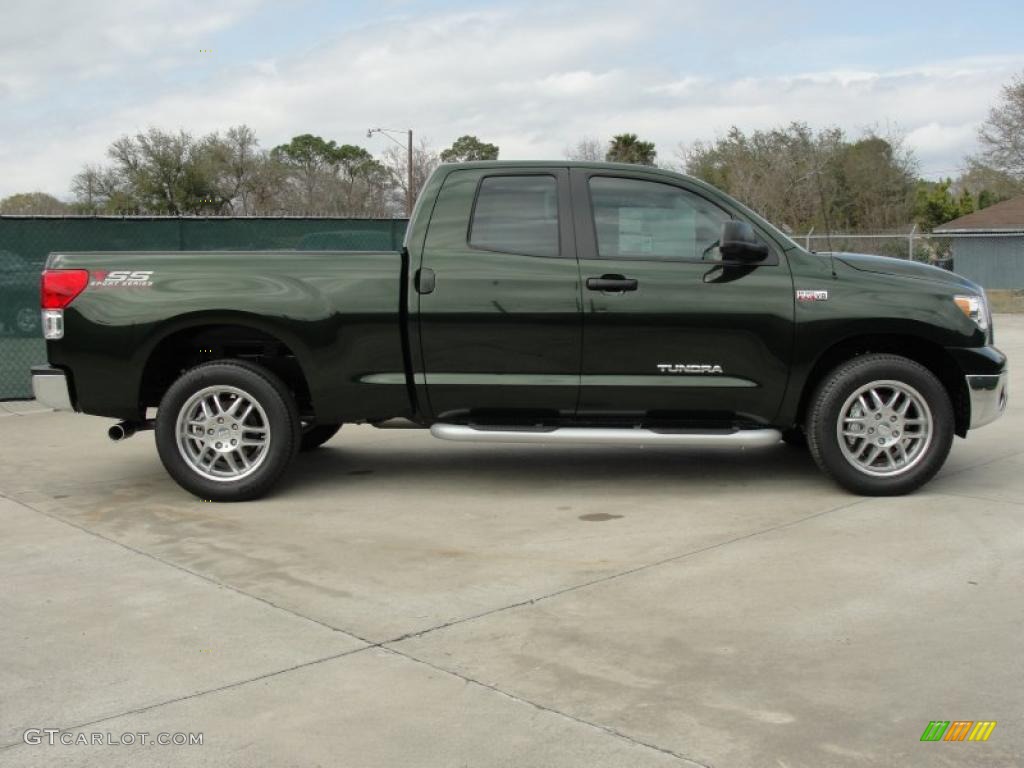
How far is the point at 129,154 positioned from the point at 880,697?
68.0 meters

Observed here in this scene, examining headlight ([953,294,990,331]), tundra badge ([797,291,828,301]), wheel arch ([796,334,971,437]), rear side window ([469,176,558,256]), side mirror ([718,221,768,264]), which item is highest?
rear side window ([469,176,558,256])

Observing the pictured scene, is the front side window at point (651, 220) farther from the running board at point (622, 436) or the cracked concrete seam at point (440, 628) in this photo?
the cracked concrete seam at point (440, 628)

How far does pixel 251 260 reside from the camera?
6.84 meters

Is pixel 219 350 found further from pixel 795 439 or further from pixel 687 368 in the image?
pixel 795 439

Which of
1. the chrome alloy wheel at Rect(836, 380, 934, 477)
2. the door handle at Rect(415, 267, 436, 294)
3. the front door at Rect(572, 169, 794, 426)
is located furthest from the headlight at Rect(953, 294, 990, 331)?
the door handle at Rect(415, 267, 436, 294)

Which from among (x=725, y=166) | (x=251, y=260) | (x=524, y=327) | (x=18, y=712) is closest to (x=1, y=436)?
(x=251, y=260)

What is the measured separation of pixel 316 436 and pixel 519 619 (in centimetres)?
410

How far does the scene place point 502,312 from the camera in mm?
6695

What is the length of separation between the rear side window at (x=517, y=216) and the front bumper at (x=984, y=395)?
2.58 metres

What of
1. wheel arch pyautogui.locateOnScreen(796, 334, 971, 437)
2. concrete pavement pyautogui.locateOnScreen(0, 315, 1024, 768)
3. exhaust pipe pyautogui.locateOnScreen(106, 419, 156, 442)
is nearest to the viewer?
concrete pavement pyautogui.locateOnScreen(0, 315, 1024, 768)

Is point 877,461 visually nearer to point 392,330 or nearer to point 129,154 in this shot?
point 392,330

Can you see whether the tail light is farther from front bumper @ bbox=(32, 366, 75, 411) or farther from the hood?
the hood

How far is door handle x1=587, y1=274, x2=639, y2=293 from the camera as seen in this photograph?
6.67 metres

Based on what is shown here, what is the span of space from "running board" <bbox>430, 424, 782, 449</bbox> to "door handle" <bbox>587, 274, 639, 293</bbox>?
830 millimetres
